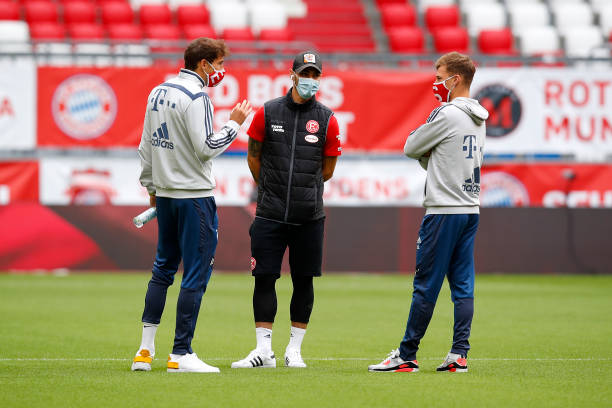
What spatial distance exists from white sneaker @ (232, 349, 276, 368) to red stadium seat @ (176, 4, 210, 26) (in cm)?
1775

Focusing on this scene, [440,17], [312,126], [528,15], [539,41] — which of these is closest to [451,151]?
[312,126]

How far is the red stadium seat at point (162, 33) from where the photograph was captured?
23672 mm

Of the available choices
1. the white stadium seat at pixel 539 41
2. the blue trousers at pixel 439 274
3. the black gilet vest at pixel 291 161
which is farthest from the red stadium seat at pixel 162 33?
the blue trousers at pixel 439 274

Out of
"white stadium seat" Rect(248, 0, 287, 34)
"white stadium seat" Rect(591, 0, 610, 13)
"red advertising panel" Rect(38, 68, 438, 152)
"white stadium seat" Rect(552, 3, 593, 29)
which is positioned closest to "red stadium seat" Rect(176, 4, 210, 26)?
"white stadium seat" Rect(248, 0, 287, 34)

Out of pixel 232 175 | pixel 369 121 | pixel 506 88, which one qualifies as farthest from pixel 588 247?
pixel 232 175

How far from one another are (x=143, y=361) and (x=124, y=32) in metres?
17.2

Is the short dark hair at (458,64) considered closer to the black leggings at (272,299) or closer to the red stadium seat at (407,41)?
the black leggings at (272,299)

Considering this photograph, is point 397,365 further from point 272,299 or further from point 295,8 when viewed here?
point 295,8

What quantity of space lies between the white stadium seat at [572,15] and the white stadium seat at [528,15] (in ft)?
0.94

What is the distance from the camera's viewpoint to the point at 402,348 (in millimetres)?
7637

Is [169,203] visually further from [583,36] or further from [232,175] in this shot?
[583,36]

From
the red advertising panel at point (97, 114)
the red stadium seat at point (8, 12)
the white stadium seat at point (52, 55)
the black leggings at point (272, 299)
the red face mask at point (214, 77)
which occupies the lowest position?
the black leggings at point (272, 299)

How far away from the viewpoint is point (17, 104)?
19.3 metres

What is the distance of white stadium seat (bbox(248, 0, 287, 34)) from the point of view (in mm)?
24812
